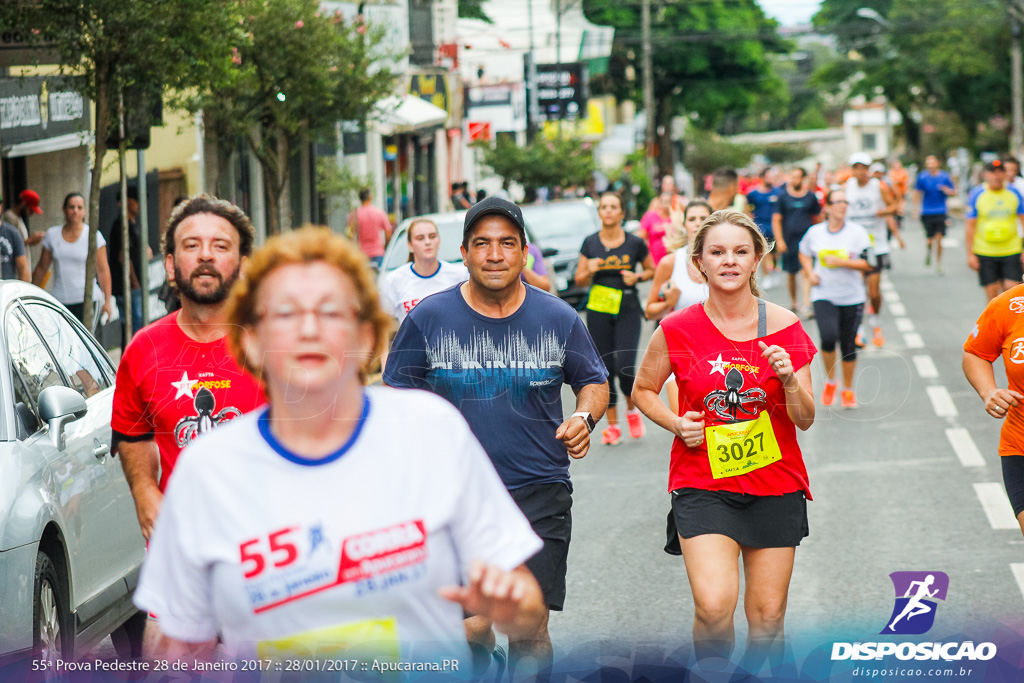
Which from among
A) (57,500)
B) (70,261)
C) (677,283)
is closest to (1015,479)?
(57,500)

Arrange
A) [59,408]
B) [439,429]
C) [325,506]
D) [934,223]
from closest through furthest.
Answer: [325,506]
[439,429]
[59,408]
[934,223]

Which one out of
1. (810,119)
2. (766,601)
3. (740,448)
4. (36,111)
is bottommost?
(766,601)

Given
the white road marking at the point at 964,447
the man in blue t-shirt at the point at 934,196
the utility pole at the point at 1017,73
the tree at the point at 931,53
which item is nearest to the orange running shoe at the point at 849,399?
the white road marking at the point at 964,447

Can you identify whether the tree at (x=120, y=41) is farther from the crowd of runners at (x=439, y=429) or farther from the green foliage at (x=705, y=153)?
the green foliage at (x=705, y=153)

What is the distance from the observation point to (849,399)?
35.2 feet

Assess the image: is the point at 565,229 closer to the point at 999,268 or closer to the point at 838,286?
the point at 999,268

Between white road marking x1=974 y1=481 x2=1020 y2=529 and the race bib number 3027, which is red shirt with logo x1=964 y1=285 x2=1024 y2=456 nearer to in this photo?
the race bib number 3027

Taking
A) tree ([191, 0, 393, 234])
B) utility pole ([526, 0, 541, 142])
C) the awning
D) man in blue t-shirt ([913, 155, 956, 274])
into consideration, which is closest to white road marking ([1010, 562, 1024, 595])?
tree ([191, 0, 393, 234])

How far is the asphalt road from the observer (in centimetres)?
602

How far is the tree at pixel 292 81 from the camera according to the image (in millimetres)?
15711

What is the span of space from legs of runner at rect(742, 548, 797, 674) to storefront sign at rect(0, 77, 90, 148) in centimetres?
937

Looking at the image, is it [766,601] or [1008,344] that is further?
[1008,344]

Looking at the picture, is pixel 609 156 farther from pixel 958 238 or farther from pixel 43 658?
pixel 43 658

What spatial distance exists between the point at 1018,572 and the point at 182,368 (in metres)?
4.26
